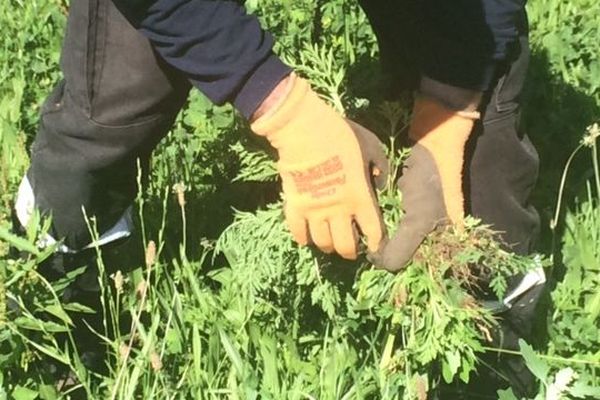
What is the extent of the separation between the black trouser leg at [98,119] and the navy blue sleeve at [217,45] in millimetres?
194

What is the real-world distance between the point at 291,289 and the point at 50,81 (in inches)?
43.4

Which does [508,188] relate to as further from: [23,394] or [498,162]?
[23,394]

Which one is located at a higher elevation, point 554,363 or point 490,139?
point 490,139

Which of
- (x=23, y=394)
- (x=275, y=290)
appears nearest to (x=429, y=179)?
(x=275, y=290)

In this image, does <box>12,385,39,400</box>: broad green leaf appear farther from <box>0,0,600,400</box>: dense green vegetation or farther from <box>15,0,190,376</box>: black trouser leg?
<box>15,0,190,376</box>: black trouser leg

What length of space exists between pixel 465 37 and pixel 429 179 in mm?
254

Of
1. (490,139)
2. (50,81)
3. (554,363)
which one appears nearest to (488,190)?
(490,139)

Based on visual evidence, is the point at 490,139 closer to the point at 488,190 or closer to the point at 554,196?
the point at 488,190

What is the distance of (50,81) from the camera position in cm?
345

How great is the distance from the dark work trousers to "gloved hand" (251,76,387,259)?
0.92 ft

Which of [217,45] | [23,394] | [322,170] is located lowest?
[23,394]

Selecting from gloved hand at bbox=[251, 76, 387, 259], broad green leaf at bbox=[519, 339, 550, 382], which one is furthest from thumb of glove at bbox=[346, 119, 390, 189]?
broad green leaf at bbox=[519, 339, 550, 382]

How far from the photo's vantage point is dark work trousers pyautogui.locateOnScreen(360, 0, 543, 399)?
2602 mm

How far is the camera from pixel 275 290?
2.60m
